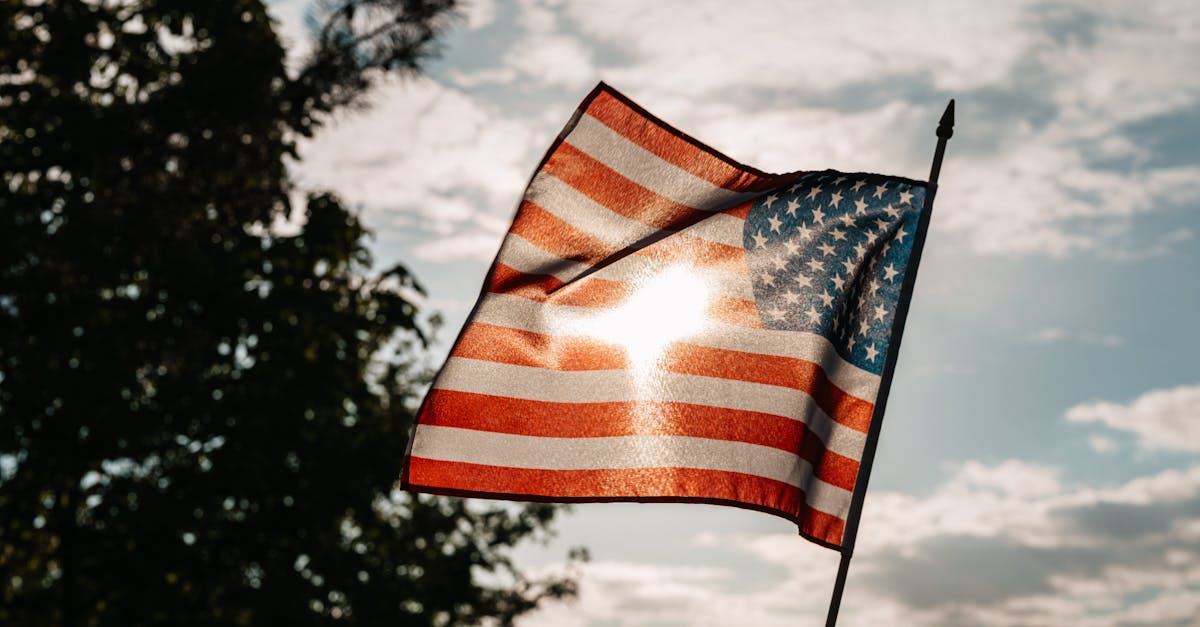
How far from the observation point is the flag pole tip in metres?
5.84

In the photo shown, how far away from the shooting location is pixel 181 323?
46.0 ft

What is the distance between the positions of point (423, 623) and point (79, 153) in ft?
39.7

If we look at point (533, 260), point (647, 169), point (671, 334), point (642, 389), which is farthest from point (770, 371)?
point (533, 260)

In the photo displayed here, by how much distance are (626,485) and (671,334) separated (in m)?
0.82

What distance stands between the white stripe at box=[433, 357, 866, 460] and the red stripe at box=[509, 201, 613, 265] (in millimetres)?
625

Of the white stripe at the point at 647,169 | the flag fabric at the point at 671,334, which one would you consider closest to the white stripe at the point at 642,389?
the flag fabric at the point at 671,334

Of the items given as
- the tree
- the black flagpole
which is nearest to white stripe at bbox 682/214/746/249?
the black flagpole

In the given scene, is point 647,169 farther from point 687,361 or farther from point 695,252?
point 687,361

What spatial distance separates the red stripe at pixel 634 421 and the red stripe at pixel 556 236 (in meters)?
0.79

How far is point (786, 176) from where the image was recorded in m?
6.41

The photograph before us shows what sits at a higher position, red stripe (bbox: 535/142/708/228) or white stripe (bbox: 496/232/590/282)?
red stripe (bbox: 535/142/708/228)

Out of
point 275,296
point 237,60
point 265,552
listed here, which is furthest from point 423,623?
point 237,60

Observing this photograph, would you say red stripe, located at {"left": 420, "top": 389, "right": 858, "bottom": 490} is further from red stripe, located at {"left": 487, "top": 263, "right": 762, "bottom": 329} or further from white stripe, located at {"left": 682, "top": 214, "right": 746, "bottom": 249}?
white stripe, located at {"left": 682, "top": 214, "right": 746, "bottom": 249}

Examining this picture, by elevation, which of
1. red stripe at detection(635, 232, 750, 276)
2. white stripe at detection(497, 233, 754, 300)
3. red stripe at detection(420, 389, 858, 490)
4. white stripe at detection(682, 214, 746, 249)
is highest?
white stripe at detection(682, 214, 746, 249)
